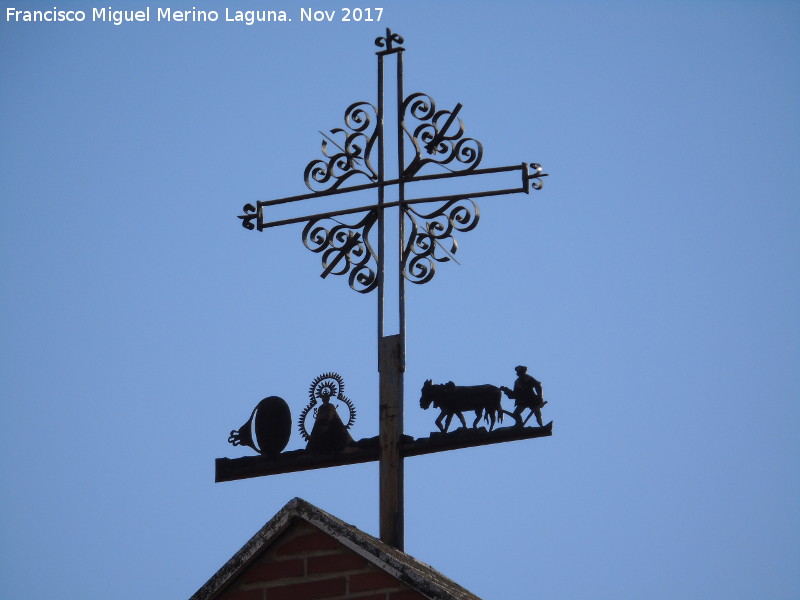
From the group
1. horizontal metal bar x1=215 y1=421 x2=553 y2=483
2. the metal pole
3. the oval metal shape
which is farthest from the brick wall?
the oval metal shape

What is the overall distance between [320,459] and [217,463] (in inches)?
25.2

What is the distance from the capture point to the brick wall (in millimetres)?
7691

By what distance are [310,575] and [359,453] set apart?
121 centimetres

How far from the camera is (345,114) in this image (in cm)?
1030

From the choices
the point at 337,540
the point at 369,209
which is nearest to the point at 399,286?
the point at 369,209

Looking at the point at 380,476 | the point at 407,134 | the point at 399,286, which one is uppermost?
the point at 407,134

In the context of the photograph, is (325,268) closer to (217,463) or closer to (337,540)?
(217,463)

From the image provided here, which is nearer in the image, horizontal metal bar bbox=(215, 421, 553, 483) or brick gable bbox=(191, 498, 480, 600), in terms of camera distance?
brick gable bbox=(191, 498, 480, 600)

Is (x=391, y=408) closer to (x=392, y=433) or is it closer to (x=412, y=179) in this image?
(x=392, y=433)

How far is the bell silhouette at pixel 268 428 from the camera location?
9.21 m

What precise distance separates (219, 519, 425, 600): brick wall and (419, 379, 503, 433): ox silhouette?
1322 millimetres

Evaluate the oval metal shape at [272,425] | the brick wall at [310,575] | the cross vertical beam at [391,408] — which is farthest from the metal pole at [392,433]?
the brick wall at [310,575]

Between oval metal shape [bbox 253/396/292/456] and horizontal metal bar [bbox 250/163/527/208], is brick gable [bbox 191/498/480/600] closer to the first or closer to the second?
oval metal shape [bbox 253/396/292/456]

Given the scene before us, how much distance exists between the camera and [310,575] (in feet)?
25.9
